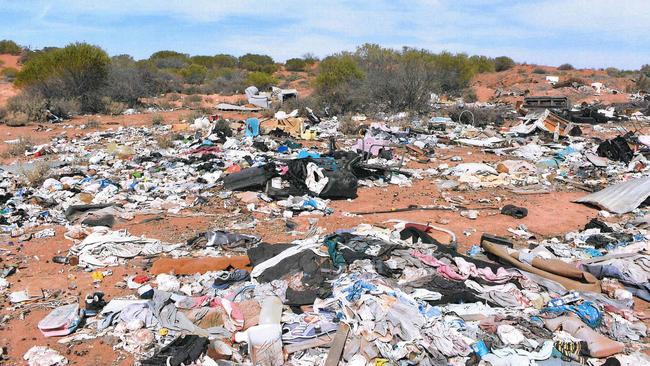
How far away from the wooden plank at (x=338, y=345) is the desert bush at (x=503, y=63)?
41.4 m

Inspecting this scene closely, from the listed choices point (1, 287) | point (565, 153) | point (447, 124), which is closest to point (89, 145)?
point (1, 287)

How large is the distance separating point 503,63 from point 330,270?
4200 centimetres

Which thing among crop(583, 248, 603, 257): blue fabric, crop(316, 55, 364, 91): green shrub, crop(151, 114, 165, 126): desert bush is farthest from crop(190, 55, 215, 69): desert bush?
crop(583, 248, 603, 257): blue fabric

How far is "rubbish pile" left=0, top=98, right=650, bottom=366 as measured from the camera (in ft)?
12.8

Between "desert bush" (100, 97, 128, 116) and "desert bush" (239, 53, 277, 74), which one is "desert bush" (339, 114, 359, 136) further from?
"desert bush" (239, 53, 277, 74)

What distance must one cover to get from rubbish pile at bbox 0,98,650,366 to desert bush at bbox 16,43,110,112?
1041cm

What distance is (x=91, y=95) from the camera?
19.5 metres

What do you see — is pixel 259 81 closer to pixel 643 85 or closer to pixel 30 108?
pixel 30 108

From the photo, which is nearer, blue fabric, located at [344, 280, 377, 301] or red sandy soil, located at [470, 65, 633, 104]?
blue fabric, located at [344, 280, 377, 301]

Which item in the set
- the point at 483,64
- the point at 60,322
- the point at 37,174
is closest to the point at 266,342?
the point at 60,322

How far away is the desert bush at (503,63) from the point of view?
41688 millimetres

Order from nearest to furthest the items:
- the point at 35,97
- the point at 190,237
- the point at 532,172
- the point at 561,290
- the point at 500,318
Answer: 1. the point at 500,318
2. the point at 561,290
3. the point at 190,237
4. the point at 532,172
5. the point at 35,97

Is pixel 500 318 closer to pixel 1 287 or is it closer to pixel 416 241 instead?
→ pixel 416 241

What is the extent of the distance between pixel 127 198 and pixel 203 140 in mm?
4433
